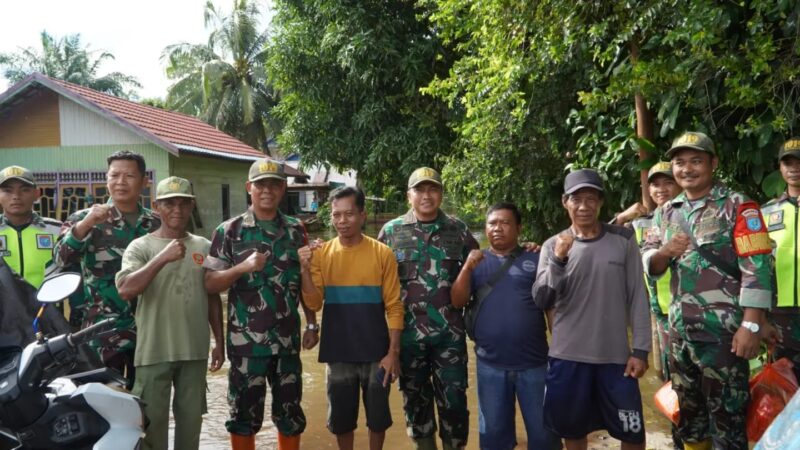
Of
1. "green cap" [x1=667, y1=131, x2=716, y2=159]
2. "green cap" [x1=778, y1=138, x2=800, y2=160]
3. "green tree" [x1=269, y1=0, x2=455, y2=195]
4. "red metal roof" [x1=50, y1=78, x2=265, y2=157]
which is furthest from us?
"red metal roof" [x1=50, y1=78, x2=265, y2=157]

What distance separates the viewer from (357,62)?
40.2ft

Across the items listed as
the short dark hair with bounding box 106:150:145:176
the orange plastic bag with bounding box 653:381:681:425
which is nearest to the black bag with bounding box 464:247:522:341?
the orange plastic bag with bounding box 653:381:681:425

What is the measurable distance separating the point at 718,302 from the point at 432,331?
157cm

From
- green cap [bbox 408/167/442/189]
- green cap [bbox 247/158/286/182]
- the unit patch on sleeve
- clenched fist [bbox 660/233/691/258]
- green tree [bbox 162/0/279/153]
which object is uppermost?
green tree [bbox 162/0/279/153]

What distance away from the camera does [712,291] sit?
341cm

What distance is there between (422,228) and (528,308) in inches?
32.5

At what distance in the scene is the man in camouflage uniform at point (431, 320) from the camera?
153 inches

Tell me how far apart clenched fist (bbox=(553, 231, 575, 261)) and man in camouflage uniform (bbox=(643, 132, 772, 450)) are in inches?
22.0

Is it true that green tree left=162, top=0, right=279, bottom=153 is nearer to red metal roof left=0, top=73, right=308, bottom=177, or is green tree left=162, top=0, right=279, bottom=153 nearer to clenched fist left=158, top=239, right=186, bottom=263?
red metal roof left=0, top=73, right=308, bottom=177

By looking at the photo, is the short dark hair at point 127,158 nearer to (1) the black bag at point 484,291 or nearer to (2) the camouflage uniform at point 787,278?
(1) the black bag at point 484,291

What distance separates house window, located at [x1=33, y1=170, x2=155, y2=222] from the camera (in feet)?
45.1

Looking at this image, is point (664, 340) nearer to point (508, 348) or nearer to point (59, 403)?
point (508, 348)

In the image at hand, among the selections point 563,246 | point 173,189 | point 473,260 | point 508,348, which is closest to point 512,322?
point 508,348

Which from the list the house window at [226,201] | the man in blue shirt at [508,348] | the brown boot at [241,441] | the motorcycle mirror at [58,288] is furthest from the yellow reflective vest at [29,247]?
the house window at [226,201]
